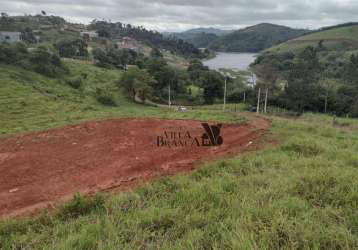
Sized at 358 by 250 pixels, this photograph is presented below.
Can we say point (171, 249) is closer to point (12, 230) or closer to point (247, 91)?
point (12, 230)

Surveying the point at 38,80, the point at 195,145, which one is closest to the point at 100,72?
the point at 38,80

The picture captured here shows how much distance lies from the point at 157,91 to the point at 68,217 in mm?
32952

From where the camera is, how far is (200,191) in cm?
355

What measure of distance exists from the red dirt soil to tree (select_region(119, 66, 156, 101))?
21.3 m

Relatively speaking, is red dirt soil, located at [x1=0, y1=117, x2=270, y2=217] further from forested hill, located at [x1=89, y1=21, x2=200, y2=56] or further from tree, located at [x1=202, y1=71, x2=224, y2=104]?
forested hill, located at [x1=89, y1=21, x2=200, y2=56]

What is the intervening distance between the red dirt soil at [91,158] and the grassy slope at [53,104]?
2039 mm

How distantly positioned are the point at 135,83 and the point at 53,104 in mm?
12897

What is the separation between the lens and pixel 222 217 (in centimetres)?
296

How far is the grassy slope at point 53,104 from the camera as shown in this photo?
11312 millimetres
